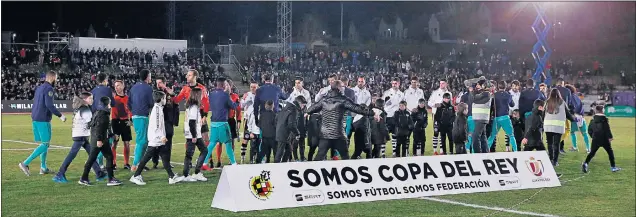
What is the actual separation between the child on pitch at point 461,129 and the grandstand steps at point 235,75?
7348 millimetres

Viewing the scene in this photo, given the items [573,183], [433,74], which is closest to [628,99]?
[433,74]

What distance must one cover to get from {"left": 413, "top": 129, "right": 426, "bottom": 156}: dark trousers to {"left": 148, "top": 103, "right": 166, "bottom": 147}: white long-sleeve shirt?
747 cm

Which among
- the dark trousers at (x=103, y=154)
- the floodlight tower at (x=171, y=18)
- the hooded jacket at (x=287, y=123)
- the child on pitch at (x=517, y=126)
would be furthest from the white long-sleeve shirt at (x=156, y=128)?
the floodlight tower at (x=171, y=18)

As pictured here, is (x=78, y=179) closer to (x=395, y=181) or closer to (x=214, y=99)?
(x=214, y=99)

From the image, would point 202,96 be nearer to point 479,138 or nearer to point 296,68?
point 479,138

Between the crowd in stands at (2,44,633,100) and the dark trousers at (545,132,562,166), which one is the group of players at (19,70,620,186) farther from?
the crowd in stands at (2,44,633,100)

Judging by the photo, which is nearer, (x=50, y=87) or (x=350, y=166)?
(x=350, y=166)

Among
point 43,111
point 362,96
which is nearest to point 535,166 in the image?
point 362,96

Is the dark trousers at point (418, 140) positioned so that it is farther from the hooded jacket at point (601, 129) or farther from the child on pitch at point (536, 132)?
the hooded jacket at point (601, 129)

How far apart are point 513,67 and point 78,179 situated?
32.2 m

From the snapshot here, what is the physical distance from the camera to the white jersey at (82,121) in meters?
12.7

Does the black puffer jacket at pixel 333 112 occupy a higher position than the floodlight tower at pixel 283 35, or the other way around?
the floodlight tower at pixel 283 35

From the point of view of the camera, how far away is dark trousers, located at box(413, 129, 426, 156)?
1853 centimetres

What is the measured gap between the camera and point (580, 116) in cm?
2009
